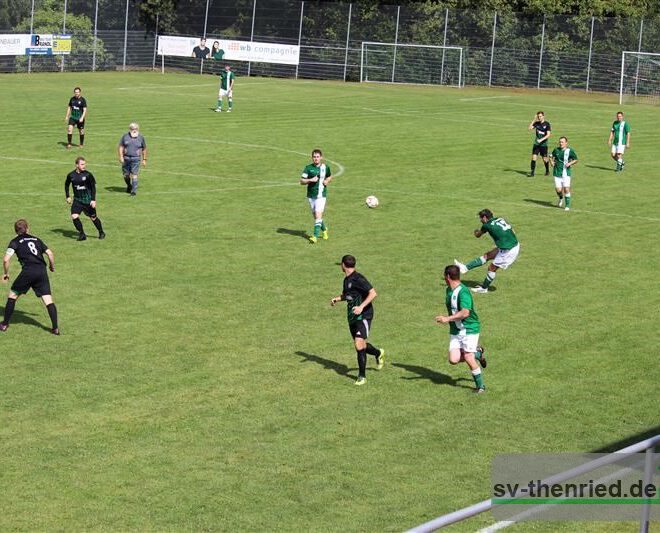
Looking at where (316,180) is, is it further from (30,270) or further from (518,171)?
(518,171)

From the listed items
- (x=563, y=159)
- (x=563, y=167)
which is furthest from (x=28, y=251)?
(x=563, y=167)

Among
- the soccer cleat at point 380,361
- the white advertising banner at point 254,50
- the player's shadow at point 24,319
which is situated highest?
the white advertising banner at point 254,50

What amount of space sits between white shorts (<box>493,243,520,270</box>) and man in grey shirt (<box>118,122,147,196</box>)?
13010mm

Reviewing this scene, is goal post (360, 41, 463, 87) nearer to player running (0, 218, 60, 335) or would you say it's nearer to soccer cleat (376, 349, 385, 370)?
player running (0, 218, 60, 335)

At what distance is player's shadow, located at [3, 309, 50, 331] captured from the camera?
2264 cm

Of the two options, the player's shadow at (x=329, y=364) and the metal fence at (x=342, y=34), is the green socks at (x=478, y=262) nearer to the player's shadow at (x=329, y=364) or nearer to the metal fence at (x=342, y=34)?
the player's shadow at (x=329, y=364)

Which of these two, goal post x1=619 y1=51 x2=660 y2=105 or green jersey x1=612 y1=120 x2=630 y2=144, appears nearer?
green jersey x1=612 y1=120 x2=630 y2=144

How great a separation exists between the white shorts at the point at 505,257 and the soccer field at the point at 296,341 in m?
0.68

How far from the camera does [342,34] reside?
82562 millimetres

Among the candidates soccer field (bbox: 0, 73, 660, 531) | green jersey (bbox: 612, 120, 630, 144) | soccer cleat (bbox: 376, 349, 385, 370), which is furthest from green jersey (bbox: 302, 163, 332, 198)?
green jersey (bbox: 612, 120, 630, 144)

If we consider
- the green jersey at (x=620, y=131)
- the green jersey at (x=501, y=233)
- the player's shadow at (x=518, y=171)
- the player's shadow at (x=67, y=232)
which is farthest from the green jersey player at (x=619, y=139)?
the player's shadow at (x=67, y=232)

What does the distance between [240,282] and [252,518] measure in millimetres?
12666

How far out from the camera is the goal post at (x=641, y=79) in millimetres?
69938

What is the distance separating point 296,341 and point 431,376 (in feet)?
10.3
